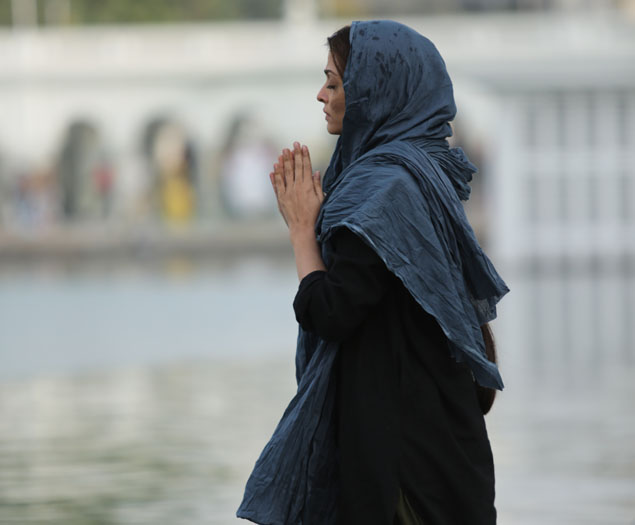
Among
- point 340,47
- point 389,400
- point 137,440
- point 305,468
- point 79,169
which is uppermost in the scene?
point 79,169

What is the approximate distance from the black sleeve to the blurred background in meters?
2.41

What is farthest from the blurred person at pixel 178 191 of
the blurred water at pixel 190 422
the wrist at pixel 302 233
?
the wrist at pixel 302 233

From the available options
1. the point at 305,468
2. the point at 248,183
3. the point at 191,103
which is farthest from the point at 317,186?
the point at 191,103

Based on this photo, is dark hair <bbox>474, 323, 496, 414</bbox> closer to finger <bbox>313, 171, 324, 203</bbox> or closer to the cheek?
finger <bbox>313, 171, 324, 203</bbox>

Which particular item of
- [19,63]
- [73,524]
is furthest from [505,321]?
[19,63]

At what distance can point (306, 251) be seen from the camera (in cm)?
344

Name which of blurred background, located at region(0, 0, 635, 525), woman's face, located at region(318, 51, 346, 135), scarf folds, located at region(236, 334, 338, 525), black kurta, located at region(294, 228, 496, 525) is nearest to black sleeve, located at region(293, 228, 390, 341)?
black kurta, located at region(294, 228, 496, 525)

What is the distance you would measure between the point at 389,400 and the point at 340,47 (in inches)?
31.5

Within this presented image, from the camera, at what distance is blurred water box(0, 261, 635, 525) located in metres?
5.96

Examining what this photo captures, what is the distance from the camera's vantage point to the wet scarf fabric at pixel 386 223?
334 centimetres

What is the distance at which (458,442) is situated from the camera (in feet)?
11.2

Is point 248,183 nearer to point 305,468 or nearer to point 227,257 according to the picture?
point 227,257

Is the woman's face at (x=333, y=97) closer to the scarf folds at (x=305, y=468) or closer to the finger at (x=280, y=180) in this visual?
the finger at (x=280, y=180)

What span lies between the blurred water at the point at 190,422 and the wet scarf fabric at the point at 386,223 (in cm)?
228
